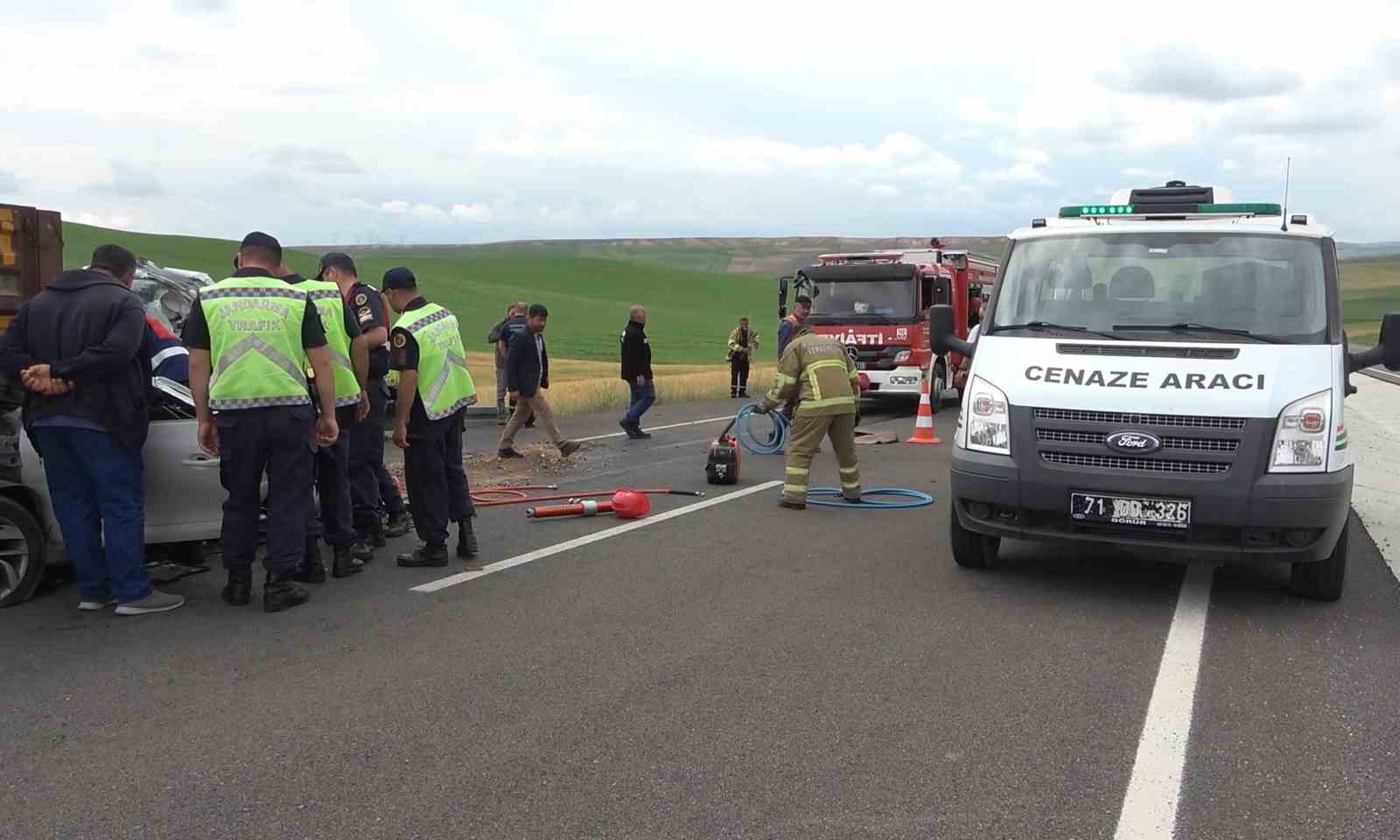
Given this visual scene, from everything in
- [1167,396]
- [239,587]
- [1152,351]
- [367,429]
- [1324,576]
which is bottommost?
[239,587]

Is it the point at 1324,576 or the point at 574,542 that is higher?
the point at 1324,576

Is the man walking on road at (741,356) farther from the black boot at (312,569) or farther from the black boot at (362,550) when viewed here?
the black boot at (312,569)

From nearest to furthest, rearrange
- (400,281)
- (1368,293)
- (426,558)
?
(426,558) < (400,281) < (1368,293)

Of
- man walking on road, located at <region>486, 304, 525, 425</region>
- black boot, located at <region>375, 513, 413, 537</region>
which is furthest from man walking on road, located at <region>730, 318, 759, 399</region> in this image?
black boot, located at <region>375, 513, 413, 537</region>

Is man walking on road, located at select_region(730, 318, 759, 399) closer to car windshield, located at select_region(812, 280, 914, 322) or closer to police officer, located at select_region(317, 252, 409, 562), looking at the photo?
car windshield, located at select_region(812, 280, 914, 322)

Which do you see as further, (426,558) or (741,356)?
(741,356)

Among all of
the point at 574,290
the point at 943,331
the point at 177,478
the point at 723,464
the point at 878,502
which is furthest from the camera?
the point at 574,290

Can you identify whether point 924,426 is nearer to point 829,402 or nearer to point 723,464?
point 723,464

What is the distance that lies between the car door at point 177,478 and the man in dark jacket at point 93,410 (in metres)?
0.38

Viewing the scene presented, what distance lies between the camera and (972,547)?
21.4 feet

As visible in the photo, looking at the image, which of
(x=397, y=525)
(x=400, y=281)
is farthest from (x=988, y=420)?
(x=397, y=525)

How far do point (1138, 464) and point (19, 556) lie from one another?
5.83m

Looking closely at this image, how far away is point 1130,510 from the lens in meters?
5.64

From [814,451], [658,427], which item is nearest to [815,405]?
[814,451]
